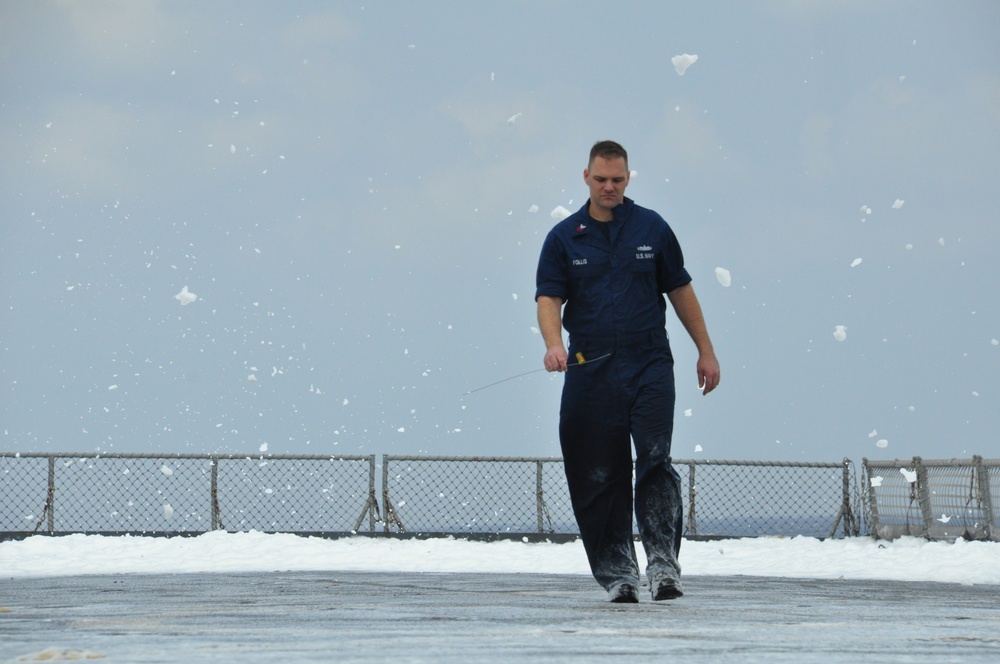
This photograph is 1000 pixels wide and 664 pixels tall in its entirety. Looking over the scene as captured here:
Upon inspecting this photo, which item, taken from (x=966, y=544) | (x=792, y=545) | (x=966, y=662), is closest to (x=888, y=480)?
(x=792, y=545)

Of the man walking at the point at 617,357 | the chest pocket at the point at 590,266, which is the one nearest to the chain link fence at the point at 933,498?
the man walking at the point at 617,357

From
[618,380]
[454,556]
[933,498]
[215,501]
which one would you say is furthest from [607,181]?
[215,501]

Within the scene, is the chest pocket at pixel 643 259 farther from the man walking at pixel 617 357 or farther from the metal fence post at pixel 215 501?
the metal fence post at pixel 215 501

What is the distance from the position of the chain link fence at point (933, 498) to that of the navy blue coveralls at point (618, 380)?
27.3ft

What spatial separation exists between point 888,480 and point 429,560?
626cm

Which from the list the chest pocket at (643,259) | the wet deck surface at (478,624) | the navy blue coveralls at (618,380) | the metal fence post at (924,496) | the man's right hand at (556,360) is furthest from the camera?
the metal fence post at (924,496)

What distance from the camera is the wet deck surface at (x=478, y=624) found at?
3.02 m

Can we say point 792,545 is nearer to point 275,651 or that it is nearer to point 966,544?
point 966,544

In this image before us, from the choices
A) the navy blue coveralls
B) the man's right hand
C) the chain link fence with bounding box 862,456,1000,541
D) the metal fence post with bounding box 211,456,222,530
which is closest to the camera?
the man's right hand

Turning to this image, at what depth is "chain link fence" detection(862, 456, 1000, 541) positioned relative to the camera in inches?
517

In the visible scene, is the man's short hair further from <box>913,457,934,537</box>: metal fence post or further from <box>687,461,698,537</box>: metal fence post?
<box>687,461,698,537</box>: metal fence post

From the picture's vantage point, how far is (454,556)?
12.9 m

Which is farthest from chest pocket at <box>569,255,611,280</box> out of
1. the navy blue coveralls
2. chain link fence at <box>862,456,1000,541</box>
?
chain link fence at <box>862,456,1000,541</box>

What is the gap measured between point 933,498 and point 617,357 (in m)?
9.52
